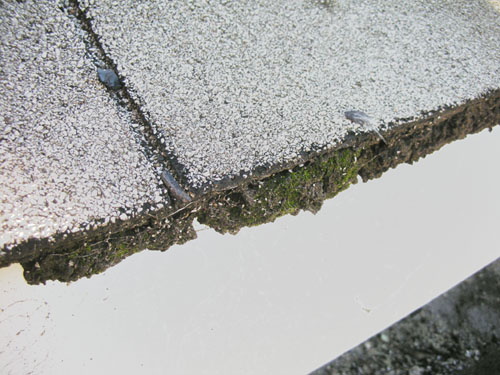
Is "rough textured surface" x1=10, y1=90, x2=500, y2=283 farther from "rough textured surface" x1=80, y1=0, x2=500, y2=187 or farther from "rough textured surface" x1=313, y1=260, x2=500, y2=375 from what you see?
"rough textured surface" x1=313, y1=260, x2=500, y2=375

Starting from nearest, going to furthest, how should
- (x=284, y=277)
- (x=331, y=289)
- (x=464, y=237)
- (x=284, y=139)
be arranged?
(x=284, y=139)
(x=284, y=277)
(x=331, y=289)
(x=464, y=237)

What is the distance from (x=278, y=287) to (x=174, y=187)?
636mm

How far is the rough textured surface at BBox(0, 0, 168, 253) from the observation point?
0.72 m

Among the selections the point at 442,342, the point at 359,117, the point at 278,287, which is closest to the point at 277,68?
the point at 359,117

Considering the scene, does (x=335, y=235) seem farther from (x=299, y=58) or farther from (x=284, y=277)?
(x=299, y=58)

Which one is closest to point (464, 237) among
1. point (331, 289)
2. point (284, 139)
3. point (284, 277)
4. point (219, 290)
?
point (331, 289)

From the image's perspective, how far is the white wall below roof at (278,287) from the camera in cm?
100

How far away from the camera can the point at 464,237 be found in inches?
68.8

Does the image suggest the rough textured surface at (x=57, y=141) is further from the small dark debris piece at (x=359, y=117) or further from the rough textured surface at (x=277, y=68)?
the small dark debris piece at (x=359, y=117)

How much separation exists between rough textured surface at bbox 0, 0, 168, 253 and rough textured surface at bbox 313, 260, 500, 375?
170 cm

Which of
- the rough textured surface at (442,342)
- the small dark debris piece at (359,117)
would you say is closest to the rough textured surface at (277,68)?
the small dark debris piece at (359,117)

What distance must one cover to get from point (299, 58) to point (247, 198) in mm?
389

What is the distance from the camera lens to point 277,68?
1.00 m

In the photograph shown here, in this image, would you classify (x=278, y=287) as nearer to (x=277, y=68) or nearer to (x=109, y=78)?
(x=277, y=68)
